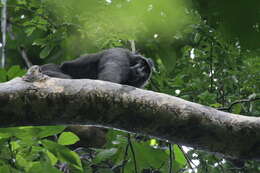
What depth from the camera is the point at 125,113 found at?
1.96m

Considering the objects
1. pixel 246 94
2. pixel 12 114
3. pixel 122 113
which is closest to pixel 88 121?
pixel 122 113

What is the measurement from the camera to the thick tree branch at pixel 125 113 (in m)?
1.92

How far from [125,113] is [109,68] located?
1.93m

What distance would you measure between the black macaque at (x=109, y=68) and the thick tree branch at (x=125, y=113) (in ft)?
5.75

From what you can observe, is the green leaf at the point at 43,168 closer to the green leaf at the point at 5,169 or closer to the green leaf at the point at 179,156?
the green leaf at the point at 5,169

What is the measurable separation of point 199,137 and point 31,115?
86 cm

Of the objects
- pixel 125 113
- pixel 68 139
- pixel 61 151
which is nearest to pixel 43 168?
pixel 61 151

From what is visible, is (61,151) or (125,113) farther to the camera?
(61,151)

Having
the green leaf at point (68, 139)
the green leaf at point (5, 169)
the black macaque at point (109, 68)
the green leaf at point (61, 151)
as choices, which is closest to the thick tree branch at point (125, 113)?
the green leaf at point (61, 151)

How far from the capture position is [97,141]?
4.11 m

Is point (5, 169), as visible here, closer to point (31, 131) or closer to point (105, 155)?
point (31, 131)

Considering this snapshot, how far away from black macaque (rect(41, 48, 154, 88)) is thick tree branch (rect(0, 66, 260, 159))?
175 centimetres

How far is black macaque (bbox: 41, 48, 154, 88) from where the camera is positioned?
12.8 ft

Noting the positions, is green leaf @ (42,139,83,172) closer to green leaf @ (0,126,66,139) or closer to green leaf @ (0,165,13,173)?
green leaf @ (0,126,66,139)
